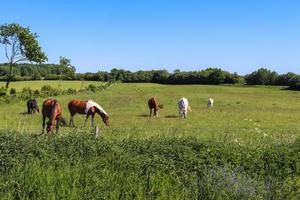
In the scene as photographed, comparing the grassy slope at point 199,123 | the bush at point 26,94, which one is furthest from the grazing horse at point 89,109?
the bush at point 26,94

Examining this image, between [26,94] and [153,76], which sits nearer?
[26,94]

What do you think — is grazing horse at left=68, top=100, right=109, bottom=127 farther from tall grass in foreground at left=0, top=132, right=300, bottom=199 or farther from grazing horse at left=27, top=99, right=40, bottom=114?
tall grass in foreground at left=0, top=132, right=300, bottom=199

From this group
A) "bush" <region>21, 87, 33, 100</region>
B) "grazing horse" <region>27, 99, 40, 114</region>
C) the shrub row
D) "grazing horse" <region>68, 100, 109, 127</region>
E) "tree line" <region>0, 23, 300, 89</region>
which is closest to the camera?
"grazing horse" <region>68, 100, 109, 127</region>

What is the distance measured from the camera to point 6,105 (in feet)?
161

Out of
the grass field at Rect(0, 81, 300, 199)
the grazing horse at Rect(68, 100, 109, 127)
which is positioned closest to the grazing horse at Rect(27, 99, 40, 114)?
the grazing horse at Rect(68, 100, 109, 127)

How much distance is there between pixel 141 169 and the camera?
985cm

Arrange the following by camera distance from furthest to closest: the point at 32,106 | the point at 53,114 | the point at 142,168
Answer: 1. the point at 32,106
2. the point at 53,114
3. the point at 142,168

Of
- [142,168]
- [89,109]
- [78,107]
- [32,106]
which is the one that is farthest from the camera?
[32,106]

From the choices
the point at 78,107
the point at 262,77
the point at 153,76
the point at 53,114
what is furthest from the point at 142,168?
the point at 153,76

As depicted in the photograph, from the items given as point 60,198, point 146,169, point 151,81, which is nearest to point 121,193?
point 60,198

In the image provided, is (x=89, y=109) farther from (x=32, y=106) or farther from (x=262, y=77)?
(x=262, y=77)

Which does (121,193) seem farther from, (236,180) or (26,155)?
(26,155)

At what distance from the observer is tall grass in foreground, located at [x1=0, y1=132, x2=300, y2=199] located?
7957mm

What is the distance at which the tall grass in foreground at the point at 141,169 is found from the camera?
7957 mm
